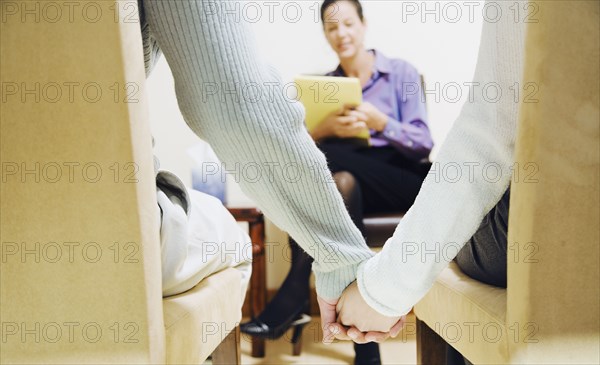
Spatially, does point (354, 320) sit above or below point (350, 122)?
below

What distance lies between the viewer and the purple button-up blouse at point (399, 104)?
2129 mm

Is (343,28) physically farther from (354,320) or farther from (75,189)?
(75,189)

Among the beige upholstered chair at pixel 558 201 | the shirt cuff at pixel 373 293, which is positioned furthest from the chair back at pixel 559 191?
the shirt cuff at pixel 373 293

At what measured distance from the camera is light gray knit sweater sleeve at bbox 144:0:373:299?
74 cm

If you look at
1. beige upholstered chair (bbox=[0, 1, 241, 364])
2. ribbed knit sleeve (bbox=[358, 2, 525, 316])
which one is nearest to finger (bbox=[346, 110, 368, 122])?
ribbed knit sleeve (bbox=[358, 2, 525, 316])

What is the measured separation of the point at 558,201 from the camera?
23.2 inches

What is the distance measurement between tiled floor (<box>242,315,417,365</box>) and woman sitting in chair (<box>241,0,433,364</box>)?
0.09 m

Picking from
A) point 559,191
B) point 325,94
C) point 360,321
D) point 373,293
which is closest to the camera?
point 559,191

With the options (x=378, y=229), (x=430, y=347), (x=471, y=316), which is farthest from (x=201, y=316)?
(x=378, y=229)

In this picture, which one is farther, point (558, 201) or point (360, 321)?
point (360, 321)

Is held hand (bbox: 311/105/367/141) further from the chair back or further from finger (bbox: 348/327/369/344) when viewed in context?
the chair back

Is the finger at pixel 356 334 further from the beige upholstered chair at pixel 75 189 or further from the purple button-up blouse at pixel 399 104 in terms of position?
the purple button-up blouse at pixel 399 104

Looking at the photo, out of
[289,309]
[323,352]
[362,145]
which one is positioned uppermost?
[362,145]

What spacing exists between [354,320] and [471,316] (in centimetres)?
24
